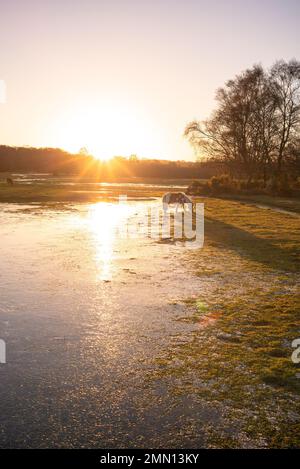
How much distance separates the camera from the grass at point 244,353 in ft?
11.8

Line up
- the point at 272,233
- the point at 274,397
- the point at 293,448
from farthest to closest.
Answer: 1. the point at 272,233
2. the point at 274,397
3. the point at 293,448

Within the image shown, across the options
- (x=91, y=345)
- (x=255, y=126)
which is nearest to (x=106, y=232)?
(x=91, y=345)

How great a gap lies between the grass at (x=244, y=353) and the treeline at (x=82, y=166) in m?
71.7

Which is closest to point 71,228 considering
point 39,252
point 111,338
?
point 39,252

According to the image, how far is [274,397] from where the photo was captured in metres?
4.03

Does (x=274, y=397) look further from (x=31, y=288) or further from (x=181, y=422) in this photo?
(x=31, y=288)

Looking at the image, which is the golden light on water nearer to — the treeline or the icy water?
the icy water

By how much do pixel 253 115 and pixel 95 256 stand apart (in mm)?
27354

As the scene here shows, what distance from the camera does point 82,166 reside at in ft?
339

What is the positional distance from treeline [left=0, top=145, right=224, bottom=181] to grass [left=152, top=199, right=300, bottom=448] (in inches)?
2824

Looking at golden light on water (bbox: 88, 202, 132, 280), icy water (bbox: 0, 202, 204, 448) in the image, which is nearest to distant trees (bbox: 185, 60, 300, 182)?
golden light on water (bbox: 88, 202, 132, 280)

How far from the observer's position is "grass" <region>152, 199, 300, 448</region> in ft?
11.8

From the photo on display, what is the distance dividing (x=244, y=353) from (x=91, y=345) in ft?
6.30

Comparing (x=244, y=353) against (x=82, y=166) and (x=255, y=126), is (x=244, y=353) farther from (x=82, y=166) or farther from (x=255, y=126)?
(x=82, y=166)
